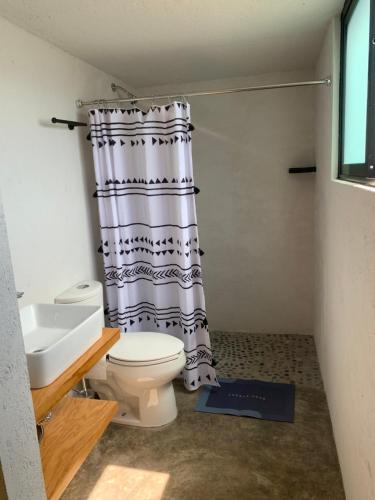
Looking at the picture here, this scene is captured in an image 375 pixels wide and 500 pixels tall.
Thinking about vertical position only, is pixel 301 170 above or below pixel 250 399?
above

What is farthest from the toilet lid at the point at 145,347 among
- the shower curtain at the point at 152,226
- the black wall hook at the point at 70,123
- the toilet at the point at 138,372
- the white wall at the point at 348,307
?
the black wall hook at the point at 70,123

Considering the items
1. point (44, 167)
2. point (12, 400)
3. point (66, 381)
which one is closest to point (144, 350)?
point (66, 381)

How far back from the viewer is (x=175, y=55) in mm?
2463

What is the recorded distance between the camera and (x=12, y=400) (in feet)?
2.50

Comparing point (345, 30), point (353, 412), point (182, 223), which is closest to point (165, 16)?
point (345, 30)

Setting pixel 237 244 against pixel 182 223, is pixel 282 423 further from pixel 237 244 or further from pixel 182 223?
pixel 237 244

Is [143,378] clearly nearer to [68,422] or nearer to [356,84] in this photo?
[68,422]

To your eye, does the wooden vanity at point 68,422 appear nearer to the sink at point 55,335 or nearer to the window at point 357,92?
the sink at point 55,335

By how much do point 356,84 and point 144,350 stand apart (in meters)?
1.80

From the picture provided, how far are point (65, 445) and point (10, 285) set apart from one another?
1099 millimetres

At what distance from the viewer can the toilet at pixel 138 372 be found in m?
2.22

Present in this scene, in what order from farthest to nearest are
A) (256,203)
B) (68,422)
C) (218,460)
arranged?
(256,203), (218,460), (68,422)

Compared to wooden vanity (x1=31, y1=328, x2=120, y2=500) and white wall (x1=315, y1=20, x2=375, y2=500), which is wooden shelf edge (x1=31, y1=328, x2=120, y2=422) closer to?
wooden vanity (x1=31, y1=328, x2=120, y2=500)

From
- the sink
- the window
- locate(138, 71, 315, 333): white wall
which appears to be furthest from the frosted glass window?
the sink
